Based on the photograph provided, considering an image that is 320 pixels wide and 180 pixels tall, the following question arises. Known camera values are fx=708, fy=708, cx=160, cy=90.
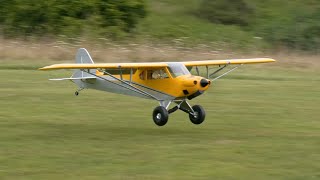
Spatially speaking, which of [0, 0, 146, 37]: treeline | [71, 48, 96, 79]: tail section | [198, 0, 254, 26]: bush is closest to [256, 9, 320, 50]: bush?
[198, 0, 254, 26]: bush

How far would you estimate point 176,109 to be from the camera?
15.9m

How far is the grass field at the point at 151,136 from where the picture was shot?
1198 cm

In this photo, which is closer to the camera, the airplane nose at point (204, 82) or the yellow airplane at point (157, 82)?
the airplane nose at point (204, 82)

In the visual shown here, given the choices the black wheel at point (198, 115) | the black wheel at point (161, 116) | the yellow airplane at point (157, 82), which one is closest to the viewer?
the yellow airplane at point (157, 82)

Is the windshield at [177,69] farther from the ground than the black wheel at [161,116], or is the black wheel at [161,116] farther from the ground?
the windshield at [177,69]

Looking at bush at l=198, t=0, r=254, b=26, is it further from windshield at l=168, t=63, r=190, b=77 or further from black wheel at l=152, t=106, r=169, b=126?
black wheel at l=152, t=106, r=169, b=126

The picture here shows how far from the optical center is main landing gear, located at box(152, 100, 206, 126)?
15461 millimetres

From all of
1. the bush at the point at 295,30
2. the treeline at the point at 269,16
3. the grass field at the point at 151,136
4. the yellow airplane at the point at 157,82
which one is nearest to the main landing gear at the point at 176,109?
the yellow airplane at the point at 157,82

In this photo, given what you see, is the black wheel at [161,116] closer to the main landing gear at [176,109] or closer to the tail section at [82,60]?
the main landing gear at [176,109]

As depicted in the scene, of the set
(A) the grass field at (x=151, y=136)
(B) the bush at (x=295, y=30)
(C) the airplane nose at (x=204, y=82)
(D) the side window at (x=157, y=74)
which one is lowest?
(A) the grass field at (x=151, y=136)

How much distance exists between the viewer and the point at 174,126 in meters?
17.1

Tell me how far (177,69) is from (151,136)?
1.57 meters

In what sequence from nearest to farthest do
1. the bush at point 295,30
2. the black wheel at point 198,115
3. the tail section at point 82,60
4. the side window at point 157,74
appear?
the side window at point 157,74 < the black wheel at point 198,115 < the tail section at point 82,60 < the bush at point 295,30

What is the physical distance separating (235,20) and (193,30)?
4.47 meters
